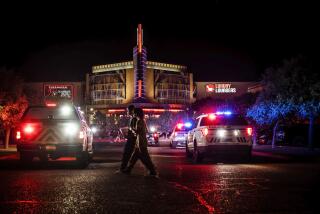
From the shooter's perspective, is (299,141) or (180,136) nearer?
(180,136)

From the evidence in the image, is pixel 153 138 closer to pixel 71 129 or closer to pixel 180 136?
pixel 180 136

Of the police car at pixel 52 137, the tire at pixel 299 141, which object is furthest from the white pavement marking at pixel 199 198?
the tire at pixel 299 141

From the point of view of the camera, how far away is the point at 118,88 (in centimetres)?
11644

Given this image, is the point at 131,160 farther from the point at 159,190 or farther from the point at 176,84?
the point at 176,84

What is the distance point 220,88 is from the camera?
4825 inches

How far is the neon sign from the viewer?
122m

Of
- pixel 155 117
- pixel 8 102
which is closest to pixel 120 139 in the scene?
pixel 8 102

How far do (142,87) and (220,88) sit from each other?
22.7 metres

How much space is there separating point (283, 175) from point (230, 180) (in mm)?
1931

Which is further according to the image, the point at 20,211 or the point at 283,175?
the point at 283,175

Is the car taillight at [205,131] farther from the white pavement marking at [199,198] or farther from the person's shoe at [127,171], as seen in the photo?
the white pavement marking at [199,198]

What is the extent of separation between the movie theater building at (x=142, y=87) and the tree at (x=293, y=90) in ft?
251

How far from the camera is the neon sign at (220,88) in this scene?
399 feet

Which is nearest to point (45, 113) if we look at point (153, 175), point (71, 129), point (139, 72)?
point (71, 129)
